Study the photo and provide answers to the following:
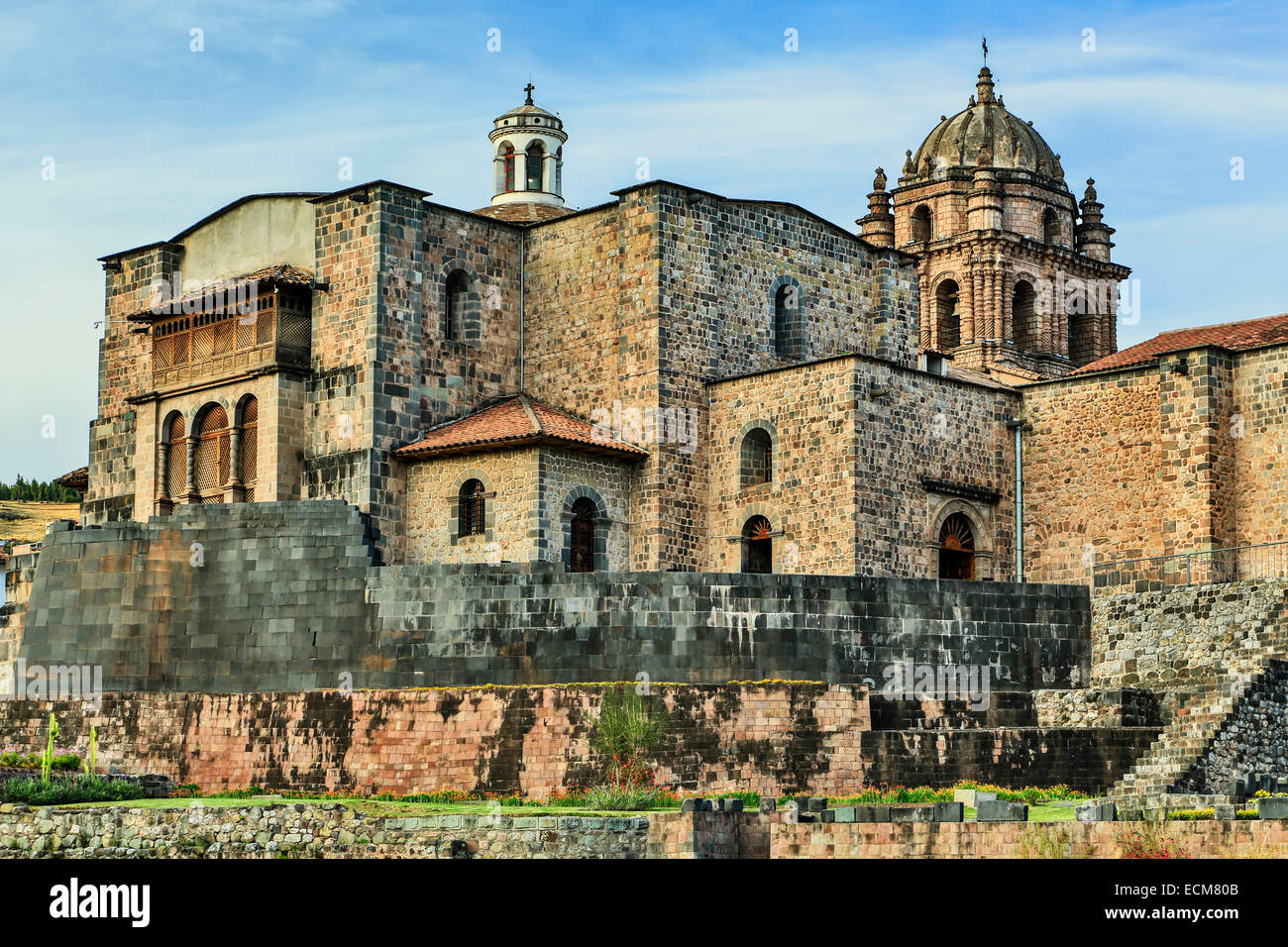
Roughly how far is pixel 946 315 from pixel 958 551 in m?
24.4

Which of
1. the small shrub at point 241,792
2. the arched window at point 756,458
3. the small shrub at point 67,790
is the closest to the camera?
the small shrub at point 67,790

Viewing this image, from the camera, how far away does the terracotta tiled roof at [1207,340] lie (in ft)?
138

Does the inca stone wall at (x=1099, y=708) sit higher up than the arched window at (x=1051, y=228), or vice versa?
the arched window at (x=1051, y=228)

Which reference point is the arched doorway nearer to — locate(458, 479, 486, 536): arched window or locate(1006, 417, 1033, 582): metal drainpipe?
locate(1006, 417, 1033, 582): metal drainpipe

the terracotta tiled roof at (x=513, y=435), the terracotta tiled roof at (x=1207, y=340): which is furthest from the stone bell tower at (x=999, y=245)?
the terracotta tiled roof at (x=513, y=435)

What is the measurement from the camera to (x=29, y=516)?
8944 cm

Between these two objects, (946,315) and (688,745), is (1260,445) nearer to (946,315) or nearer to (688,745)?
(688,745)

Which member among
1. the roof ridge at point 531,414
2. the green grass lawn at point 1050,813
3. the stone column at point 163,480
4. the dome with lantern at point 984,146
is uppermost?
the dome with lantern at point 984,146

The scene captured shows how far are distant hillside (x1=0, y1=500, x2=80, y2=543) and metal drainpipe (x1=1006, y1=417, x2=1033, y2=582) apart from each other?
50100mm

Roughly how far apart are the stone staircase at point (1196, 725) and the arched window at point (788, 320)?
42.1 ft

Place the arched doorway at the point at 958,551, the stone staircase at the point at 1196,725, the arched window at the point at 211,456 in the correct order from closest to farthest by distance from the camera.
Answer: the stone staircase at the point at 1196,725
the arched doorway at the point at 958,551
the arched window at the point at 211,456

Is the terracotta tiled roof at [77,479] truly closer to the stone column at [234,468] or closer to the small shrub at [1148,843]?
the stone column at [234,468]

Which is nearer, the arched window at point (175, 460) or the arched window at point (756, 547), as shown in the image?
the arched window at point (756, 547)

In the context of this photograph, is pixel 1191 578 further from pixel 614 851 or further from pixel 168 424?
pixel 168 424
